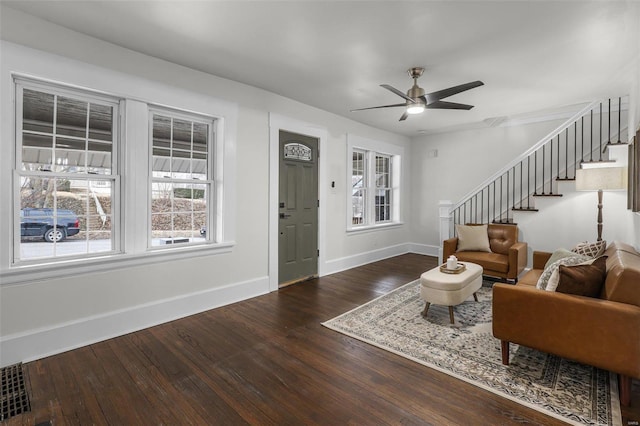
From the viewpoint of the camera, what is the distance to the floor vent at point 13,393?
1.88 meters

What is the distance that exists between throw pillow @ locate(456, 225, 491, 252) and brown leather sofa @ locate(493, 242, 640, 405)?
236 cm

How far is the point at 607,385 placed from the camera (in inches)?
83.4

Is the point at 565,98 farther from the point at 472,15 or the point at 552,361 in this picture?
the point at 552,361

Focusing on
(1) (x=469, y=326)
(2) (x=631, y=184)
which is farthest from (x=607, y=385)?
(2) (x=631, y=184)

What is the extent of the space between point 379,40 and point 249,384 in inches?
121

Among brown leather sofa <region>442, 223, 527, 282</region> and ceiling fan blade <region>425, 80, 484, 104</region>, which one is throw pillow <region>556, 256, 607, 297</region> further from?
brown leather sofa <region>442, 223, 527, 282</region>

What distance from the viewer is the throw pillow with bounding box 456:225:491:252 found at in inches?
188

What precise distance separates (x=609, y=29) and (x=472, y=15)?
50.3 inches

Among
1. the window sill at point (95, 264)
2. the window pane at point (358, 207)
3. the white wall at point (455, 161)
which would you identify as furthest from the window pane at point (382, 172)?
the window sill at point (95, 264)

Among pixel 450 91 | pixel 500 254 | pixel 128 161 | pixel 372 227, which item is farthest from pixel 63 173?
pixel 500 254

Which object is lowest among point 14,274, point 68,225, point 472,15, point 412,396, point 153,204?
point 412,396

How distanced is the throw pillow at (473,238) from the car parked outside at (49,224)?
5035 mm

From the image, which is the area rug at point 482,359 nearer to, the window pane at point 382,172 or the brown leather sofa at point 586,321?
the brown leather sofa at point 586,321

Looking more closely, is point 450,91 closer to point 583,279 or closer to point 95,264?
point 583,279
